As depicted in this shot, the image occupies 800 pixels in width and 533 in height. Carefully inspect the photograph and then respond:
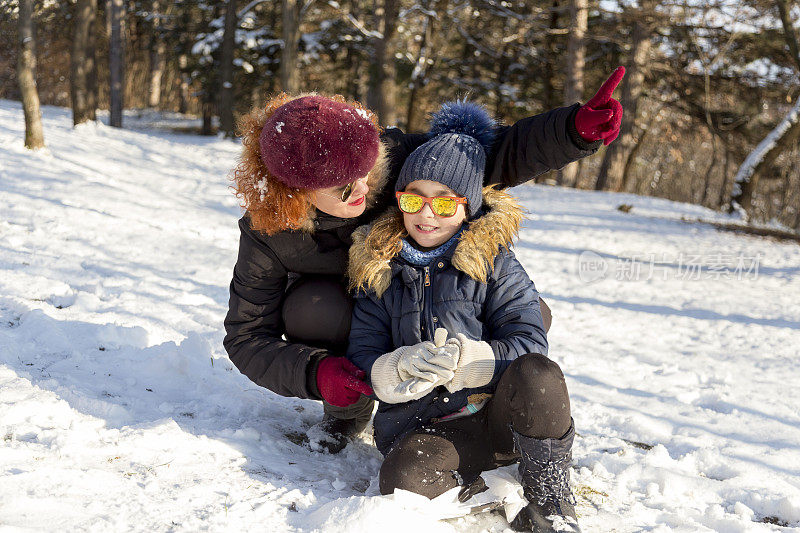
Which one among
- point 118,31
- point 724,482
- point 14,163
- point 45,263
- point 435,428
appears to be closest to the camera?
point 435,428

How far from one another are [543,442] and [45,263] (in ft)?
11.3

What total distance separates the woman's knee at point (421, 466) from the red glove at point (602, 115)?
3.74 feet

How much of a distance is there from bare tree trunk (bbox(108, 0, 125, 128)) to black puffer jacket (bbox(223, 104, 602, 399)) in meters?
15.6

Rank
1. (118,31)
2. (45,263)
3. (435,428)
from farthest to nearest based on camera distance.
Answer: (118,31) → (45,263) → (435,428)

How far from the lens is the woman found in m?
2.18

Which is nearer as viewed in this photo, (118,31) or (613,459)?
(613,459)

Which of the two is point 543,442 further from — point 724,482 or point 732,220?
point 732,220

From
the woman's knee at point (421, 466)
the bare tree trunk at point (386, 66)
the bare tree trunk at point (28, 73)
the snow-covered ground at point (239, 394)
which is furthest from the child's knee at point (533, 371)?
the bare tree trunk at point (386, 66)

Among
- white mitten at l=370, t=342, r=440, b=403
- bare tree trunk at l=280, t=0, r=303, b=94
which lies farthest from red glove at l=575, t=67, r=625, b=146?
bare tree trunk at l=280, t=0, r=303, b=94

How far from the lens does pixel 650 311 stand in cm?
551

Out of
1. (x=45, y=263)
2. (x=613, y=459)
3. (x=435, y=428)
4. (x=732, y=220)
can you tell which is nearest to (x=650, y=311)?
(x=613, y=459)

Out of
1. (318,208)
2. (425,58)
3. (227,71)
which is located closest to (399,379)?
(318,208)

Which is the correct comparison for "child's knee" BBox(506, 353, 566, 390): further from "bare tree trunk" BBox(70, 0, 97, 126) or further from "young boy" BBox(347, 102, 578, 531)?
"bare tree trunk" BBox(70, 0, 97, 126)

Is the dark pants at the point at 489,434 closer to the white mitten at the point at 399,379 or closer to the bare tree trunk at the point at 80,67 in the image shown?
the white mitten at the point at 399,379
